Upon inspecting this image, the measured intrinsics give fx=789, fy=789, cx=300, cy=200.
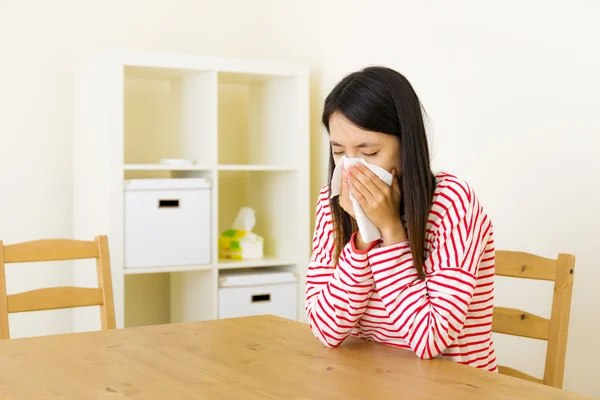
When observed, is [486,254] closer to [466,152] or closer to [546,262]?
[546,262]

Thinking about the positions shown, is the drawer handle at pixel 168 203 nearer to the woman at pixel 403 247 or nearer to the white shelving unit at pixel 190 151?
the white shelving unit at pixel 190 151

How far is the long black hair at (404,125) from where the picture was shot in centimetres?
143

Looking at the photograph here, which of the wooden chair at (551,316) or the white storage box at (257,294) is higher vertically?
the wooden chair at (551,316)

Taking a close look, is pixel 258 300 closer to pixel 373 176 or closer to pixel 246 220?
pixel 246 220

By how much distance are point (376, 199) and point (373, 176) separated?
0.04 m

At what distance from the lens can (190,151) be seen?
3.13 m

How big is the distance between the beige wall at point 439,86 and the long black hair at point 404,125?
882 mm

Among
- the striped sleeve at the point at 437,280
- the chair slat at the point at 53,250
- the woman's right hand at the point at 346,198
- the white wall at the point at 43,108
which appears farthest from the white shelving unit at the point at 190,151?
the striped sleeve at the point at 437,280

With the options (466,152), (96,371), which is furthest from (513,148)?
(96,371)

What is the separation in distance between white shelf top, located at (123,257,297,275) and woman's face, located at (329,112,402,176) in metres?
1.53

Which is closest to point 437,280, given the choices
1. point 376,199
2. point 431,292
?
point 431,292

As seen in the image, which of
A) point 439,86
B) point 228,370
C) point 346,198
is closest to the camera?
point 228,370

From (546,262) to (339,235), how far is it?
464 millimetres

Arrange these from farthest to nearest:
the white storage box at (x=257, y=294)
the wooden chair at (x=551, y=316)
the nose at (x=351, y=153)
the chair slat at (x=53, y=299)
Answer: the white storage box at (x=257, y=294) < the chair slat at (x=53, y=299) < the wooden chair at (x=551, y=316) < the nose at (x=351, y=153)
